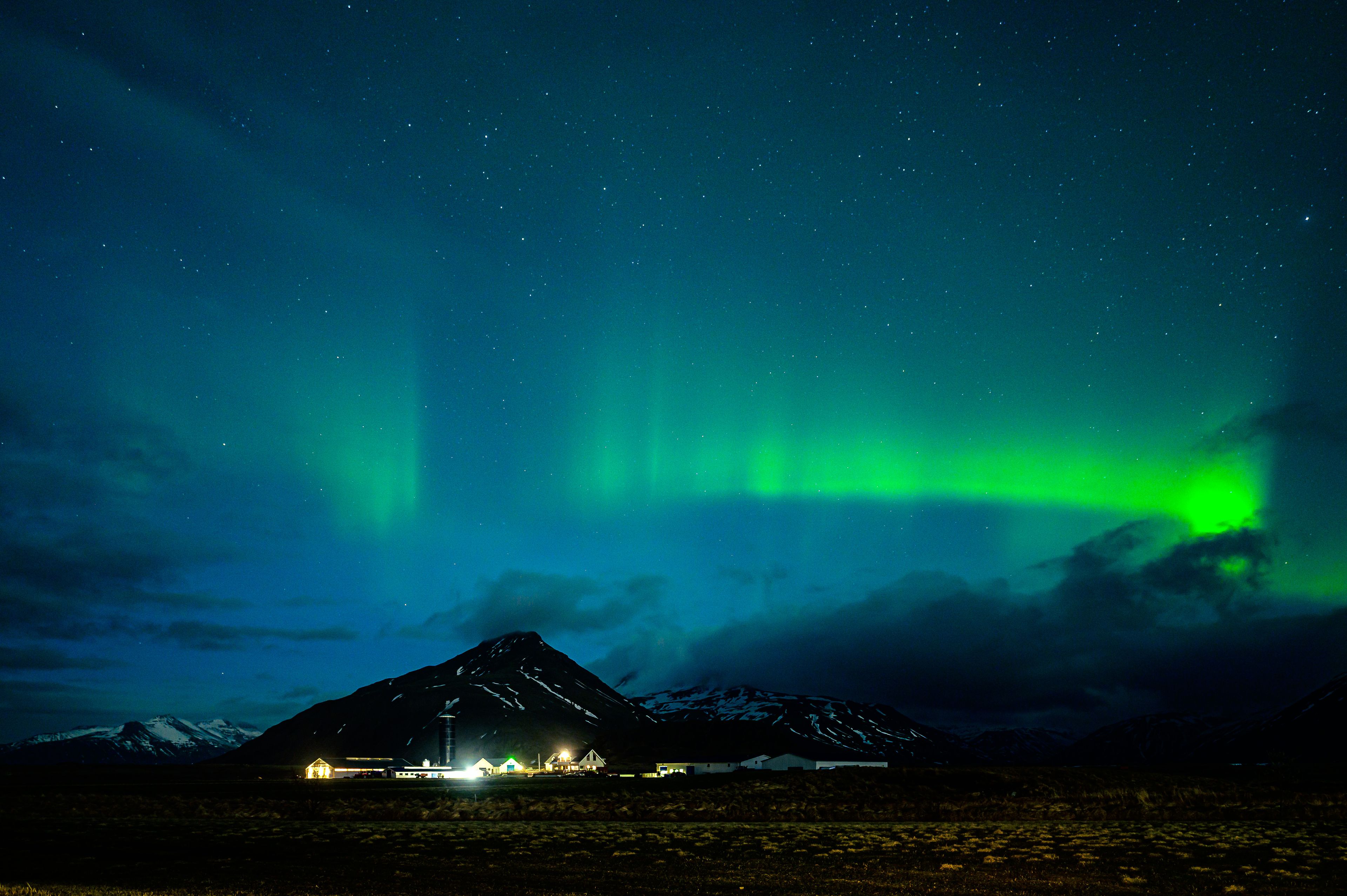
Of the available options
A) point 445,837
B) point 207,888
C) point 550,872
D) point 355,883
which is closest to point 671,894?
point 550,872

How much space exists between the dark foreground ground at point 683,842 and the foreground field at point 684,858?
0.62 feet

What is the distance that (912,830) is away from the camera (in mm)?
54469

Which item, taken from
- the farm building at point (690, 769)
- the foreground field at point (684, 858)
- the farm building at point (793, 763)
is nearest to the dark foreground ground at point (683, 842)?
the foreground field at point (684, 858)

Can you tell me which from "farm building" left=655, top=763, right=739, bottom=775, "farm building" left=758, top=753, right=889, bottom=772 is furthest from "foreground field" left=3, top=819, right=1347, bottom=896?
"farm building" left=655, top=763, right=739, bottom=775

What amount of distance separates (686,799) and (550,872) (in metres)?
60.6

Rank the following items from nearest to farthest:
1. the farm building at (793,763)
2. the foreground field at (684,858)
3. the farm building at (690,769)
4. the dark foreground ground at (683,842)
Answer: the foreground field at (684,858) → the dark foreground ground at (683,842) → the farm building at (793,763) → the farm building at (690,769)

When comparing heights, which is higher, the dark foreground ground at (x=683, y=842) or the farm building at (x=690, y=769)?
the dark foreground ground at (x=683, y=842)

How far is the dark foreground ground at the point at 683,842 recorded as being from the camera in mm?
31328

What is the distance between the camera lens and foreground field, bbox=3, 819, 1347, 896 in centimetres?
3055

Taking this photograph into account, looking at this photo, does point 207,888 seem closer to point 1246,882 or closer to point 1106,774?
point 1246,882

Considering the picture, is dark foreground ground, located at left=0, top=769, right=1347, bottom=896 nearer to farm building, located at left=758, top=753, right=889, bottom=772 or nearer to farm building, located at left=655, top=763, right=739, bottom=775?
farm building, located at left=758, top=753, right=889, bottom=772

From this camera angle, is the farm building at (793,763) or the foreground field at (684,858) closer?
the foreground field at (684,858)

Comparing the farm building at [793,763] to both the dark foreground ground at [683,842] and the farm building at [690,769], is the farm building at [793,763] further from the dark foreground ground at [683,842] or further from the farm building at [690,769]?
the dark foreground ground at [683,842]

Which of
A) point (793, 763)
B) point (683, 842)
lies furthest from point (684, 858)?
point (793, 763)
